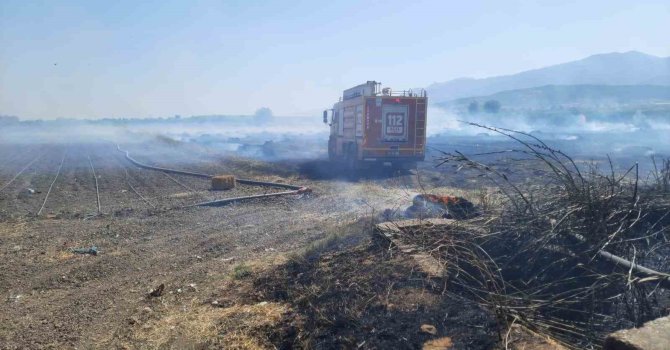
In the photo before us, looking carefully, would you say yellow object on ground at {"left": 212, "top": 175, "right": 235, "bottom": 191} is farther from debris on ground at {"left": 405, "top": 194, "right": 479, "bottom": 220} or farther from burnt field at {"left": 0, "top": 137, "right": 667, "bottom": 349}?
debris on ground at {"left": 405, "top": 194, "right": 479, "bottom": 220}

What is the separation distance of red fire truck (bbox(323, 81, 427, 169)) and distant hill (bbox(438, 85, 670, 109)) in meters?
80.9

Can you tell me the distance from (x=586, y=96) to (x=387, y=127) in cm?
9649

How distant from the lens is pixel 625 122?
184ft

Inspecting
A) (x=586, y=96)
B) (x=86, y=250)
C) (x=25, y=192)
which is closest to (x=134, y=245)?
(x=86, y=250)

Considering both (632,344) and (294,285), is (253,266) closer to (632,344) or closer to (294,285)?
(294,285)

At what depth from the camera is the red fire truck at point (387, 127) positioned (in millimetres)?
17797

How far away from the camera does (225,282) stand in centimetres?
634

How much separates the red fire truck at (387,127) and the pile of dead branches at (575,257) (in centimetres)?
1266

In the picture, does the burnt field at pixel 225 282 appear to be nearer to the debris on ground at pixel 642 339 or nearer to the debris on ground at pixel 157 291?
the debris on ground at pixel 157 291

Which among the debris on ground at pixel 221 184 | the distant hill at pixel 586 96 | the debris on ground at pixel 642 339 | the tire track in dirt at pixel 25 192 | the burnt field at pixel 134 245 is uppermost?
the distant hill at pixel 586 96

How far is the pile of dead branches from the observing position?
3664 millimetres

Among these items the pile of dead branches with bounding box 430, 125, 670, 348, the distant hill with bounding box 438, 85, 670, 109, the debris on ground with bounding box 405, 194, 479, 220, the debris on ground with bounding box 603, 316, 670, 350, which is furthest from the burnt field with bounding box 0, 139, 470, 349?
the distant hill with bounding box 438, 85, 670, 109

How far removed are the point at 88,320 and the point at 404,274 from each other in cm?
363

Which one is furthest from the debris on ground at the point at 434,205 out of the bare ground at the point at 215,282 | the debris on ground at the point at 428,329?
the debris on ground at the point at 428,329
